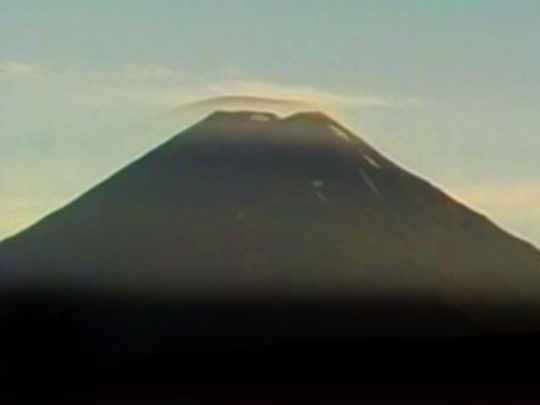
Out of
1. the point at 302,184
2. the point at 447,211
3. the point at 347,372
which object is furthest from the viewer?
the point at 302,184

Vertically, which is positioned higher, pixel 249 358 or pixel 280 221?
pixel 280 221

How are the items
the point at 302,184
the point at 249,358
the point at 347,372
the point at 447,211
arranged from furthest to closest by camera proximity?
1. the point at 302,184
2. the point at 447,211
3. the point at 249,358
4. the point at 347,372

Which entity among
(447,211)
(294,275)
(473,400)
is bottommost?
(473,400)

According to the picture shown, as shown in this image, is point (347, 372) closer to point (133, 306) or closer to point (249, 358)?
point (249, 358)

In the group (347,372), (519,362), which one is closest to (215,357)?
(347,372)

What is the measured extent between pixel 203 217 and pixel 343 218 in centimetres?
78

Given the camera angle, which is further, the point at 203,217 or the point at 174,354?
the point at 203,217

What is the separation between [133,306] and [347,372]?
1.46 metres

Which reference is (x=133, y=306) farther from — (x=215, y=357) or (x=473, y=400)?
(x=473, y=400)

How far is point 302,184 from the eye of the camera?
6199 mm

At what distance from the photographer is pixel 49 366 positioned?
551 cm

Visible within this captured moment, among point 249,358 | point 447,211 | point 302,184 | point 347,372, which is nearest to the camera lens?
point 347,372

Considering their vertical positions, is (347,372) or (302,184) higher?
(302,184)

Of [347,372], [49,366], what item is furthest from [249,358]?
[49,366]
